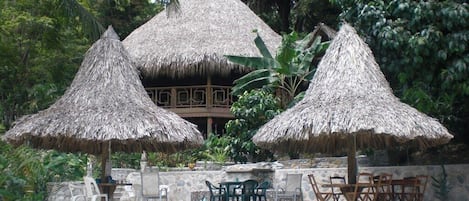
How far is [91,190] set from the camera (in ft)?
31.6

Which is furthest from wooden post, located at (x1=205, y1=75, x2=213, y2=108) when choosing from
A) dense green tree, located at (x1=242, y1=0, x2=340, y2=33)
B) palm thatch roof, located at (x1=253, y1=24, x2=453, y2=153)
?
palm thatch roof, located at (x1=253, y1=24, x2=453, y2=153)

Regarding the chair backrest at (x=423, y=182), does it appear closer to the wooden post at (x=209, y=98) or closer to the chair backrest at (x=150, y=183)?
the chair backrest at (x=150, y=183)

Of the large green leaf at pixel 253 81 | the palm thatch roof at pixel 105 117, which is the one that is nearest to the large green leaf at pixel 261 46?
the large green leaf at pixel 253 81

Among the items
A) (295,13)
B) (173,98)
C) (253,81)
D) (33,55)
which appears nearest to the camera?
(253,81)

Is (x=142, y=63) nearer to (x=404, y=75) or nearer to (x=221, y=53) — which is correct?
(x=221, y=53)

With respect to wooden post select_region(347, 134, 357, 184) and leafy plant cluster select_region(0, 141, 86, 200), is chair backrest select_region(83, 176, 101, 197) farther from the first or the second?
wooden post select_region(347, 134, 357, 184)

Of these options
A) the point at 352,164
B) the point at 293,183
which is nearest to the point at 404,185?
the point at 352,164

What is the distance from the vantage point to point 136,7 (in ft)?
93.7

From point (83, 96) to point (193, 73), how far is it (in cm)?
879

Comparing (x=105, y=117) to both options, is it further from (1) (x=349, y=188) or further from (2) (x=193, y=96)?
(2) (x=193, y=96)

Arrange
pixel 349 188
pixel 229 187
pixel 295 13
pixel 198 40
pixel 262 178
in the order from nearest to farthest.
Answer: pixel 349 188, pixel 229 187, pixel 262 178, pixel 198 40, pixel 295 13

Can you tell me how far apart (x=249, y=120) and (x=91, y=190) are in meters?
6.86

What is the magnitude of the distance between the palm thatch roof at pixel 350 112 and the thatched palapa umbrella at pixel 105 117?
148 centimetres

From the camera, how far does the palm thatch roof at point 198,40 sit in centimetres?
1848
